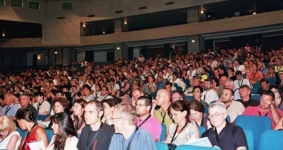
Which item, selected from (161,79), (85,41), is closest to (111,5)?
(85,41)

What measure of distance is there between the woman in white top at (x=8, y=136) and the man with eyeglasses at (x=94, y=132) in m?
1.18

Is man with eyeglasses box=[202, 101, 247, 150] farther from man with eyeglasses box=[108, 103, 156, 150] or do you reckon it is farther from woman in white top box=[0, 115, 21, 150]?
woman in white top box=[0, 115, 21, 150]

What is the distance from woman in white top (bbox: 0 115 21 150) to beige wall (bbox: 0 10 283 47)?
14.6 meters

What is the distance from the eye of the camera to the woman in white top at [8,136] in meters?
4.43

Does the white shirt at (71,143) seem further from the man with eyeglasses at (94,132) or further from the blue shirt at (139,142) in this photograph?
the blue shirt at (139,142)

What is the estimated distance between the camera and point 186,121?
376cm

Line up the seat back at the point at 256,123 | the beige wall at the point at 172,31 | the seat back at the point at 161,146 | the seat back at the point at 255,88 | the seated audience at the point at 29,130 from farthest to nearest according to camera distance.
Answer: the beige wall at the point at 172,31 → the seat back at the point at 255,88 → the seat back at the point at 256,123 → the seated audience at the point at 29,130 → the seat back at the point at 161,146

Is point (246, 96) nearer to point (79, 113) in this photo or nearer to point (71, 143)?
point (79, 113)

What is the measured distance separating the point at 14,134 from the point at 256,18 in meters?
15.1

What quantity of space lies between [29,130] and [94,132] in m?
1.08

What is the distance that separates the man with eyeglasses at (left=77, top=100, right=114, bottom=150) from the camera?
372cm

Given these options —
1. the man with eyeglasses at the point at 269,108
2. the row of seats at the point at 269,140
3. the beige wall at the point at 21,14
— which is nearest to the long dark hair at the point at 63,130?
the row of seats at the point at 269,140

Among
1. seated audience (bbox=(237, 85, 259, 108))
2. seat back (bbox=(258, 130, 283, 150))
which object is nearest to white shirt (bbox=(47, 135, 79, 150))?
seat back (bbox=(258, 130, 283, 150))

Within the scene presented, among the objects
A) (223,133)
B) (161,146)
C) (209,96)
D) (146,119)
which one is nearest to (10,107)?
(209,96)
